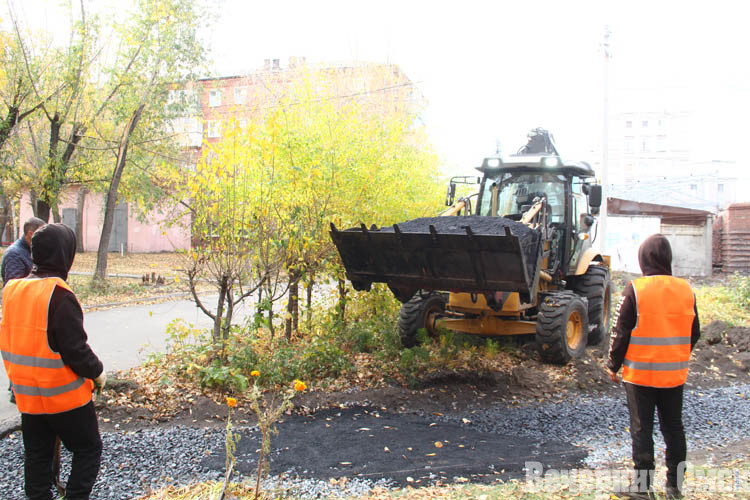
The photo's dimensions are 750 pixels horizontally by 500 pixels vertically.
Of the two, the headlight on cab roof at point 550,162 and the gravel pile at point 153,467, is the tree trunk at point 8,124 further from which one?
the headlight on cab roof at point 550,162

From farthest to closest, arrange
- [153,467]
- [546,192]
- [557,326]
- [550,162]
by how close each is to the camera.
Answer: [546,192] < [550,162] < [557,326] < [153,467]

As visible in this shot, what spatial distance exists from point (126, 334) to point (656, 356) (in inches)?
363

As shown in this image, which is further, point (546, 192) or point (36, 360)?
point (546, 192)

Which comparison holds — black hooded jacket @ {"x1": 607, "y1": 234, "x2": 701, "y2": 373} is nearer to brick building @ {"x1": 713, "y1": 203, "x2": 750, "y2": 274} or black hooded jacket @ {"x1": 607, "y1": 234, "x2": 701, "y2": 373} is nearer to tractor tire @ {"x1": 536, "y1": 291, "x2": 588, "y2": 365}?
Answer: tractor tire @ {"x1": 536, "y1": 291, "x2": 588, "y2": 365}

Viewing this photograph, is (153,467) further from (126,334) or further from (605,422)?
(126,334)

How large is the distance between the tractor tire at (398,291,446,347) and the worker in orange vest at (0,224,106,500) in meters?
4.89

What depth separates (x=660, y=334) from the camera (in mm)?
3811

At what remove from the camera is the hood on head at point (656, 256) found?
3.85 metres

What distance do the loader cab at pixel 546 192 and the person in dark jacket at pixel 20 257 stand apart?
5580 millimetres

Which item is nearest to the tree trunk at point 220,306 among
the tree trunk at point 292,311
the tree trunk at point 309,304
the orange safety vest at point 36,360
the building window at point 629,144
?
the tree trunk at point 292,311

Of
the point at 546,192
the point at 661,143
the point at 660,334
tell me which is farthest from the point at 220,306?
the point at 661,143

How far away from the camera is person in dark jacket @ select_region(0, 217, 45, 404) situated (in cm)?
554

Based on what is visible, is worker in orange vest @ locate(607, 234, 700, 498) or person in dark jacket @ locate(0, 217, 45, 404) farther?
person in dark jacket @ locate(0, 217, 45, 404)

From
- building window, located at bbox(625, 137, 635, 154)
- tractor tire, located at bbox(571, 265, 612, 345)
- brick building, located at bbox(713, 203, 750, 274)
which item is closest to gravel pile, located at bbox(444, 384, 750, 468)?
tractor tire, located at bbox(571, 265, 612, 345)
